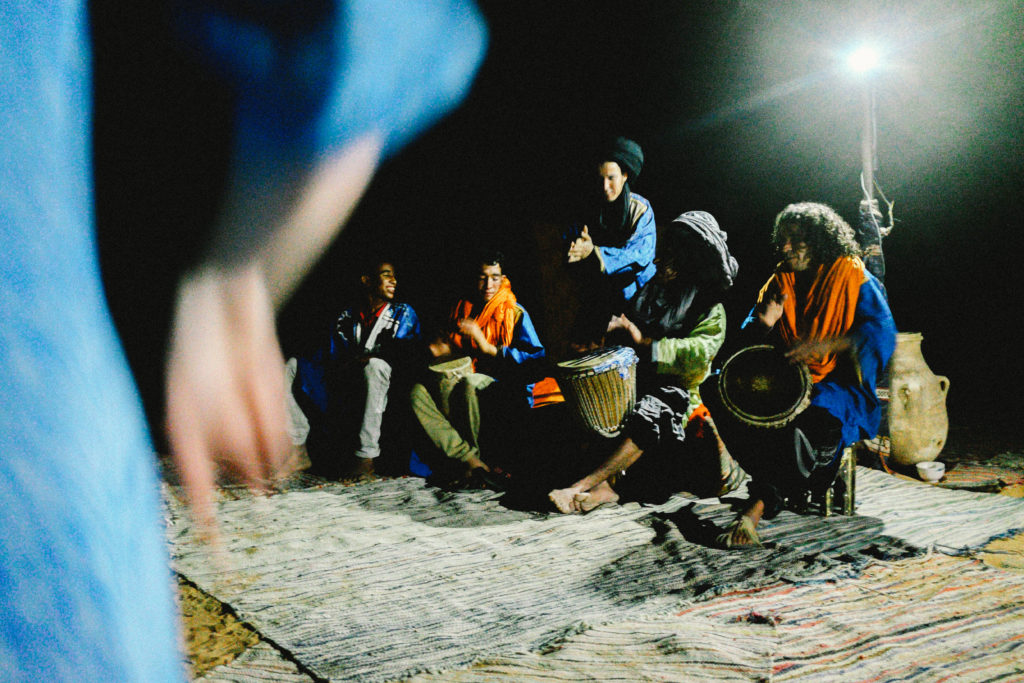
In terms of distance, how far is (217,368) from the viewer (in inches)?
47.6

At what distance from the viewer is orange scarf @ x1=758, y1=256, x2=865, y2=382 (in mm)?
3242

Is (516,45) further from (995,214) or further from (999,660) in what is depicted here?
(999,660)

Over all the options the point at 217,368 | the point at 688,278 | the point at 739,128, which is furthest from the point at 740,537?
the point at 739,128

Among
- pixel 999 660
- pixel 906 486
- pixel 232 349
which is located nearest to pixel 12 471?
pixel 232 349

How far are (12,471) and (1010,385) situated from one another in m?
7.56

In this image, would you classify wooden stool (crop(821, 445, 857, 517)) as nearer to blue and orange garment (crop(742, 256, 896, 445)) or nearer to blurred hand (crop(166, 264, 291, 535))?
blue and orange garment (crop(742, 256, 896, 445))

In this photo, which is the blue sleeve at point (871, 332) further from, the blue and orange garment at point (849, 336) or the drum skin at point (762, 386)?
the drum skin at point (762, 386)

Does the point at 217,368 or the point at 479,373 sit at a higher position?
the point at 217,368

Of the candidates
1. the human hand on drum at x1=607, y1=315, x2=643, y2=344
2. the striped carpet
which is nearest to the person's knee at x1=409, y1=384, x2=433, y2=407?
the striped carpet

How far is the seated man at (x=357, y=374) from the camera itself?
179 inches

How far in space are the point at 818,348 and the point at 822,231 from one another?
2.16 ft

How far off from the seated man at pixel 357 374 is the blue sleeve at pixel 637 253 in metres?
1.64

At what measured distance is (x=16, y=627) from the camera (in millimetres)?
664

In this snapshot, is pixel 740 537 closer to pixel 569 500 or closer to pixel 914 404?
pixel 569 500
